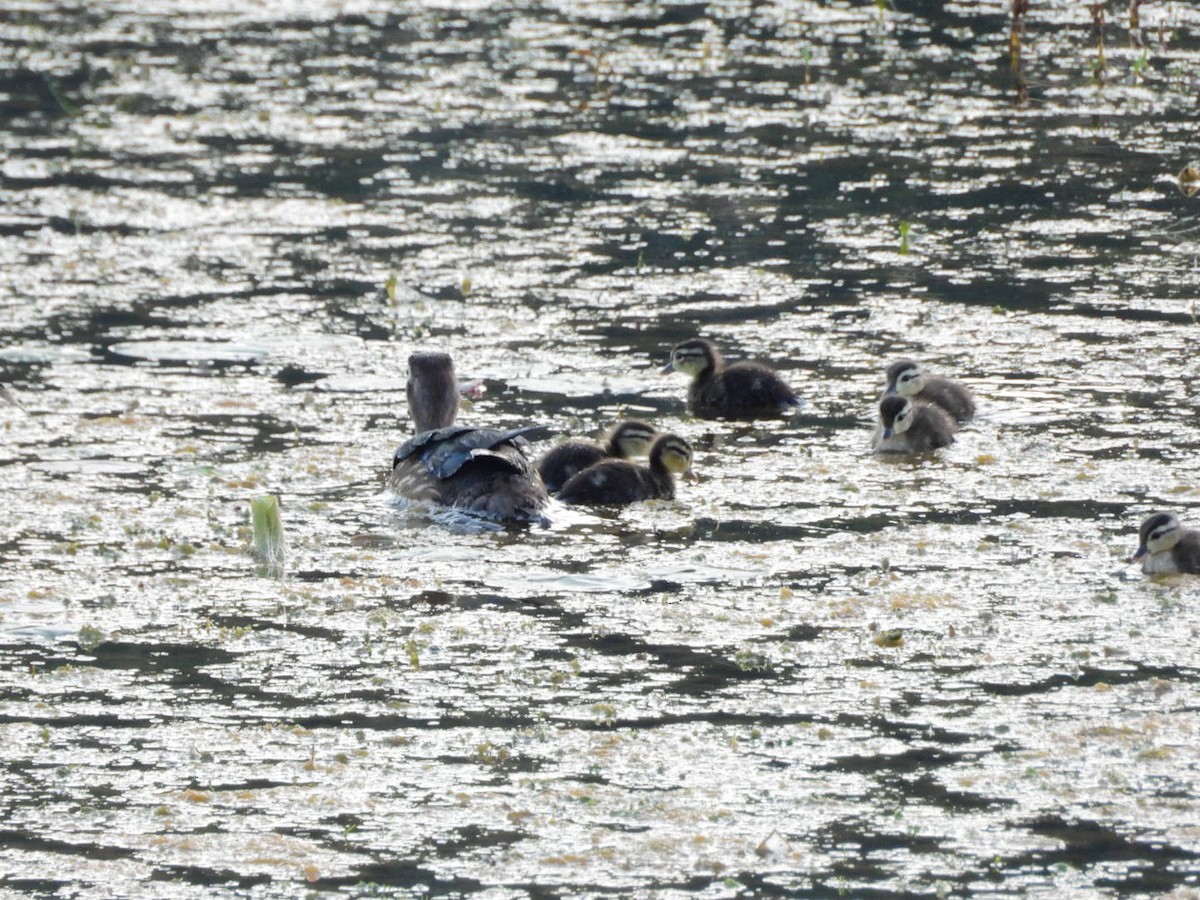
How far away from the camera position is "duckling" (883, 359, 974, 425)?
9.51 metres

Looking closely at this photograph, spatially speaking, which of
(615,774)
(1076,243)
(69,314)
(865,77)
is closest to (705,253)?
(1076,243)

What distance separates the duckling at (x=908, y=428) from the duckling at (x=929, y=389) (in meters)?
→ 0.24

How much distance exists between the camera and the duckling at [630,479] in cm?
879

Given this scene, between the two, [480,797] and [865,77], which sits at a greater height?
[865,77]

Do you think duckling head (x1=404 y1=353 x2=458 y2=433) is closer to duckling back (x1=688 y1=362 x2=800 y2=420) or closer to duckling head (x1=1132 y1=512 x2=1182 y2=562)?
duckling back (x1=688 y1=362 x2=800 y2=420)

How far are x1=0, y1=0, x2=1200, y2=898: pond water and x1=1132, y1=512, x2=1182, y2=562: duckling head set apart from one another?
0.13 m

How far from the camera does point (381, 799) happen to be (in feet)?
18.9

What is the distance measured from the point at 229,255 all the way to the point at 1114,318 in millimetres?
5550

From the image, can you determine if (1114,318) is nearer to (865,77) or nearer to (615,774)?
(615,774)

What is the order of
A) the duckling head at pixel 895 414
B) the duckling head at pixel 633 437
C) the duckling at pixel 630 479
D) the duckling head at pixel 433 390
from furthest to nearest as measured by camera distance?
the duckling head at pixel 433 390
the duckling head at pixel 633 437
the duckling head at pixel 895 414
the duckling at pixel 630 479

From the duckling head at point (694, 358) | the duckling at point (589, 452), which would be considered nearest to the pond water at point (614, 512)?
the duckling head at point (694, 358)

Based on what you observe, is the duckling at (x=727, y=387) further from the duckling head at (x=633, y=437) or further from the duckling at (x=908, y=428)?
the duckling at (x=908, y=428)

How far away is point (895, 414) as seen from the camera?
29.9 ft

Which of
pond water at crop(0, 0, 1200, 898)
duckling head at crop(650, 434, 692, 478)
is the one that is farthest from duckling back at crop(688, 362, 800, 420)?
duckling head at crop(650, 434, 692, 478)
